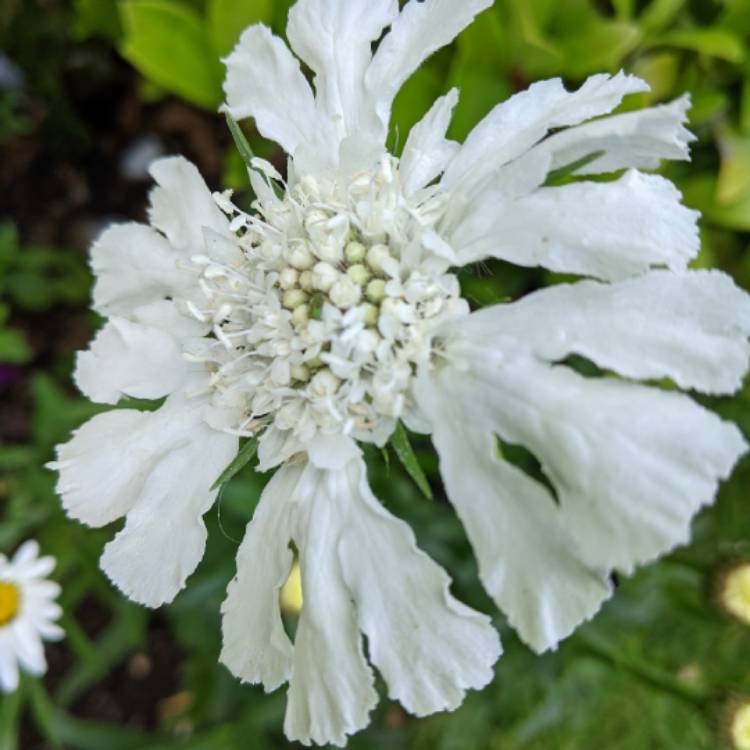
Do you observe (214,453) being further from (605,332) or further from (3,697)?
(3,697)

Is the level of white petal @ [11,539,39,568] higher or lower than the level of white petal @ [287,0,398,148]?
lower

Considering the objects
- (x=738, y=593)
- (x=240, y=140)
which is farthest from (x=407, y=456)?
(x=738, y=593)

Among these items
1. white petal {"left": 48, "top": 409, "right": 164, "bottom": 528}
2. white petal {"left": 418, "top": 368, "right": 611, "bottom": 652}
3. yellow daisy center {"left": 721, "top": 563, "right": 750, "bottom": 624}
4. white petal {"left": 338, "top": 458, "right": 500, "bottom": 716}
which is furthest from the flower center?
yellow daisy center {"left": 721, "top": 563, "right": 750, "bottom": 624}

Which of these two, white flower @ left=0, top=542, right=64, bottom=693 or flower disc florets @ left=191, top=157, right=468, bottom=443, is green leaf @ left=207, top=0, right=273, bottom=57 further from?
white flower @ left=0, top=542, right=64, bottom=693

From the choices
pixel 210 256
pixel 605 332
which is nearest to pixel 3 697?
pixel 210 256

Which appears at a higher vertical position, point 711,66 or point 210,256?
point 210,256

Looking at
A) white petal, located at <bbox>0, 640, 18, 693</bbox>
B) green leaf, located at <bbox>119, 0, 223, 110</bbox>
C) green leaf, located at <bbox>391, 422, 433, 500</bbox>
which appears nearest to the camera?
green leaf, located at <bbox>391, 422, 433, 500</bbox>

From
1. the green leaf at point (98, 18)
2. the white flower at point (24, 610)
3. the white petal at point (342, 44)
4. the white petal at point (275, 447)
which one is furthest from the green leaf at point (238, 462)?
the green leaf at point (98, 18)
